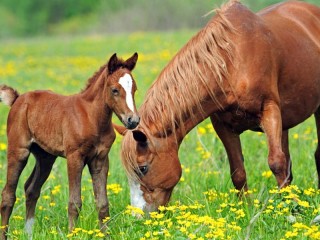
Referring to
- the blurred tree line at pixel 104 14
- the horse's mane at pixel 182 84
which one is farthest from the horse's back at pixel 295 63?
the blurred tree line at pixel 104 14

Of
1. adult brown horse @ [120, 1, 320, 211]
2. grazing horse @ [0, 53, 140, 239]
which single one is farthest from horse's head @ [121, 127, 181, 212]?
grazing horse @ [0, 53, 140, 239]

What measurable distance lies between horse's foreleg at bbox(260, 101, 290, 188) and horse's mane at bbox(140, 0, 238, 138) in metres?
0.45

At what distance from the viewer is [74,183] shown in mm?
5758

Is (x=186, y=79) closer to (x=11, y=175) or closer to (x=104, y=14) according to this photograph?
(x=11, y=175)

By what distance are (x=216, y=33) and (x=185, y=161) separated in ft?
9.01

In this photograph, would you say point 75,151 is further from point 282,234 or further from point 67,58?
point 67,58

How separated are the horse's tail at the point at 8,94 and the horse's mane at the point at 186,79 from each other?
1.11 metres

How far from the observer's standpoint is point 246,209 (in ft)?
18.9

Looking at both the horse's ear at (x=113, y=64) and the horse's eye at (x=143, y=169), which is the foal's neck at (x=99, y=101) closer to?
the horse's ear at (x=113, y=64)

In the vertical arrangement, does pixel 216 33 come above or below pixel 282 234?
above

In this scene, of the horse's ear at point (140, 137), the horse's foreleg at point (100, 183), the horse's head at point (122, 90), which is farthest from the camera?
the horse's ear at point (140, 137)

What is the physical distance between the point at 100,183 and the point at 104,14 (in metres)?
39.1

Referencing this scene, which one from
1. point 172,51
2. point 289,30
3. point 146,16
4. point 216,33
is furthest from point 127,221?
point 146,16

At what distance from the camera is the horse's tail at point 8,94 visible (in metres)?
6.33
